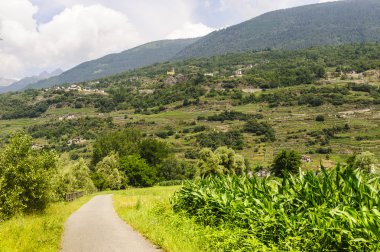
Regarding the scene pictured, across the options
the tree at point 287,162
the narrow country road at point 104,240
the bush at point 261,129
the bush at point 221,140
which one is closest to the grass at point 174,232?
the narrow country road at point 104,240

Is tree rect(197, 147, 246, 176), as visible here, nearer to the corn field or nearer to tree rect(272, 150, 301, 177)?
tree rect(272, 150, 301, 177)

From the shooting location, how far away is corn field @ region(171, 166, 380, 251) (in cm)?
849

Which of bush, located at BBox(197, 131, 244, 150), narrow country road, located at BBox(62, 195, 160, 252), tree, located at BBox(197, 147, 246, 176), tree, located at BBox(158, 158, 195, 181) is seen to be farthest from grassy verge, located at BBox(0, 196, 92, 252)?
bush, located at BBox(197, 131, 244, 150)

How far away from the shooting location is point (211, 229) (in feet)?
46.5

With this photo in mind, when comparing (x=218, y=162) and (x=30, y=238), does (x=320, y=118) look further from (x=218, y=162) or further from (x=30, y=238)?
(x=30, y=238)

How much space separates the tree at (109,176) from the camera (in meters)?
97.9

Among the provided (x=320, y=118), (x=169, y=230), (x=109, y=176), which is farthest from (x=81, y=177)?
(x=320, y=118)

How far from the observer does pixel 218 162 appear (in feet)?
287

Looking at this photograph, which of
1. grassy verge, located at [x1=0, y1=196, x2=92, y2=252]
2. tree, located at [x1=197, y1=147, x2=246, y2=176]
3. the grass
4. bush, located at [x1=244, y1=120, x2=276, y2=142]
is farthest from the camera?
bush, located at [x1=244, y1=120, x2=276, y2=142]

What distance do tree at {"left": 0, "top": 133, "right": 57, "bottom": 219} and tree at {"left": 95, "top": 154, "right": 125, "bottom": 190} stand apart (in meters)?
67.8

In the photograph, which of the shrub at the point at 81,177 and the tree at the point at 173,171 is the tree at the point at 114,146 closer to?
the tree at the point at 173,171

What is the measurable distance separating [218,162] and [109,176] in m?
29.3

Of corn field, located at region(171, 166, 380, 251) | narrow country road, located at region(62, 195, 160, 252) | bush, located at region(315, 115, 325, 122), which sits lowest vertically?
bush, located at region(315, 115, 325, 122)

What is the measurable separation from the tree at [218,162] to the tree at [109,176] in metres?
22.8
